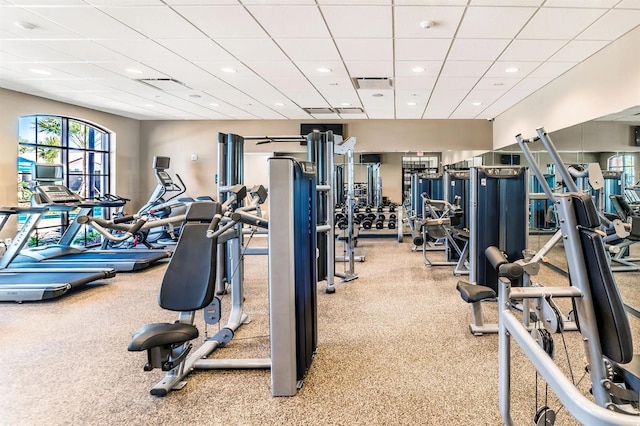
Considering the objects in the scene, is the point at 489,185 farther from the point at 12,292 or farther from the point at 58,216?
the point at 58,216

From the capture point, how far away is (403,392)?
2.29 meters

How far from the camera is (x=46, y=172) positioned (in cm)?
584

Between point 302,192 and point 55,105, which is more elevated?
point 55,105

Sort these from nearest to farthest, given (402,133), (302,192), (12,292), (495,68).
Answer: (302,192), (12,292), (495,68), (402,133)

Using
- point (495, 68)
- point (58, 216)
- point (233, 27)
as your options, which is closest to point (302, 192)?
point (233, 27)

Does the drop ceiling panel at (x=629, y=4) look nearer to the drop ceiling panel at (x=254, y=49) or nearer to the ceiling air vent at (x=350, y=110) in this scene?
the drop ceiling panel at (x=254, y=49)

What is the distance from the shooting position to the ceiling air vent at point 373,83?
5.59m

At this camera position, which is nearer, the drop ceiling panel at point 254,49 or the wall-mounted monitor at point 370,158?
the drop ceiling panel at point 254,49

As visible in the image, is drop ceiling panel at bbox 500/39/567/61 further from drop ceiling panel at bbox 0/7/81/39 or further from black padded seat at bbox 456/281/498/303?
drop ceiling panel at bbox 0/7/81/39

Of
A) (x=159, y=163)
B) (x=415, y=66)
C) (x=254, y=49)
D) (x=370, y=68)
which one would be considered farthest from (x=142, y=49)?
(x=159, y=163)

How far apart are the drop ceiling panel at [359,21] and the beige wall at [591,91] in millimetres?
2473

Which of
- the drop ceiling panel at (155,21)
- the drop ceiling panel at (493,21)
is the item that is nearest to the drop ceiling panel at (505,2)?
the drop ceiling panel at (493,21)

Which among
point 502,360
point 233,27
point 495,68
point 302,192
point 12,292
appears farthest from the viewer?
point 495,68

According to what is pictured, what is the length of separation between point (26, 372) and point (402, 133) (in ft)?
26.9
